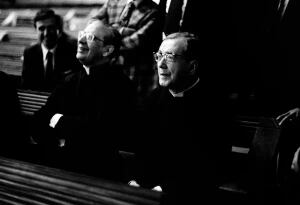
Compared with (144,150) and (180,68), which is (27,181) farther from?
(180,68)

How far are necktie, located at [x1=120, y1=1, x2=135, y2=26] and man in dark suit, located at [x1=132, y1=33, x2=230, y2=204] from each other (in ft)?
5.94

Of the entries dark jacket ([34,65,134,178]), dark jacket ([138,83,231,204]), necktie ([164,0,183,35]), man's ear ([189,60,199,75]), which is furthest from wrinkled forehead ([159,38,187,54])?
necktie ([164,0,183,35])

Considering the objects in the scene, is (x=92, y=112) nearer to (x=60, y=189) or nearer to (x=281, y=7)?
(x=60, y=189)

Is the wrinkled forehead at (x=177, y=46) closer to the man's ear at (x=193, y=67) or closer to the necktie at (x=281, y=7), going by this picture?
the man's ear at (x=193, y=67)

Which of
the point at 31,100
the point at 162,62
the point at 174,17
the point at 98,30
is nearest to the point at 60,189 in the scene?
the point at 162,62

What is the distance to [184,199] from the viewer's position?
1.79m

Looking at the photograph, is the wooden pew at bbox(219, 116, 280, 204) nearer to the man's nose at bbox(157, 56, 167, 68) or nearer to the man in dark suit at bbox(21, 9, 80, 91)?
the man's nose at bbox(157, 56, 167, 68)

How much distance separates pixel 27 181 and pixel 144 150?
0.77 meters

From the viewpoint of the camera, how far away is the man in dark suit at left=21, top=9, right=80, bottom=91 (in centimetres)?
396

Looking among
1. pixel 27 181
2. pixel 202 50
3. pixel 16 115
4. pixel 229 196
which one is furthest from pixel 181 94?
pixel 16 115

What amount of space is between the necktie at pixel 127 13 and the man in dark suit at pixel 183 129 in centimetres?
181

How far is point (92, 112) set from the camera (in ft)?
8.30

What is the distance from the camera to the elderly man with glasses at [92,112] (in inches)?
94.9

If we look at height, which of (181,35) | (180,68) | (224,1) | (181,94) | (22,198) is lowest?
(22,198)
